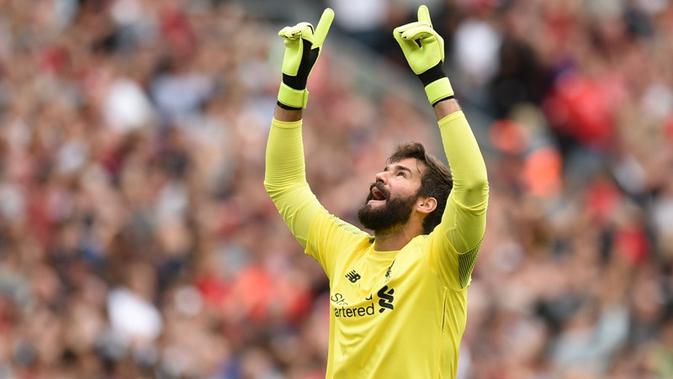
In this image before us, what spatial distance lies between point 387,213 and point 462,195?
0.57 m

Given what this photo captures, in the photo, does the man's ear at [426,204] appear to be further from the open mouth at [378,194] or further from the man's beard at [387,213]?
the open mouth at [378,194]

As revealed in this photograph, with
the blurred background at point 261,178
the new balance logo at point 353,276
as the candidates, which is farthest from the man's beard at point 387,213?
the blurred background at point 261,178

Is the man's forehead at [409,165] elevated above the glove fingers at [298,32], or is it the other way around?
the glove fingers at [298,32]

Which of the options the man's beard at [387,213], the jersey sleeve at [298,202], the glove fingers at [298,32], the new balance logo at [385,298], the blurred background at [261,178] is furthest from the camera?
the blurred background at [261,178]

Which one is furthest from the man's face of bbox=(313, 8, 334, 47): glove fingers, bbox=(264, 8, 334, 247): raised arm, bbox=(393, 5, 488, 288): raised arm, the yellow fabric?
bbox=(313, 8, 334, 47): glove fingers

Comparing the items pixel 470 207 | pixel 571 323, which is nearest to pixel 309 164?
pixel 571 323

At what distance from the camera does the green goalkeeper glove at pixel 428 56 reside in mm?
6297

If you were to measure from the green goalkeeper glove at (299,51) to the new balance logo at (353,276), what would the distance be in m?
0.86

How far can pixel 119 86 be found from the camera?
13.4 meters

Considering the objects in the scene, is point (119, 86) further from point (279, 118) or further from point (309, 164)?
point (279, 118)

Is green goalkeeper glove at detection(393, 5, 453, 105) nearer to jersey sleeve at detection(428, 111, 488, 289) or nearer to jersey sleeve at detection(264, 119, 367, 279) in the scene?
jersey sleeve at detection(428, 111, 488, 289)

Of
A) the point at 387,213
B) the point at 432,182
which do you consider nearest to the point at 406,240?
the point at 387,213

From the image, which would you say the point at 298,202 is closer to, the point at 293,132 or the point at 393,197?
the point at 293,132

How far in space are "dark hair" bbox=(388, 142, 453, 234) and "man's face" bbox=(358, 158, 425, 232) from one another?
3 cm
